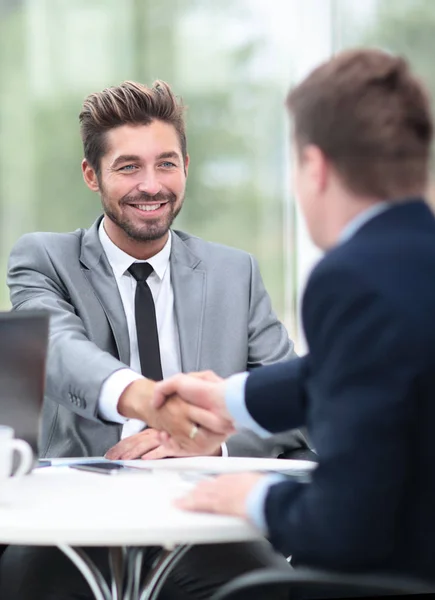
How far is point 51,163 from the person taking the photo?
5.04 m

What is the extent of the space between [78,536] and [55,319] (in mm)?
1081

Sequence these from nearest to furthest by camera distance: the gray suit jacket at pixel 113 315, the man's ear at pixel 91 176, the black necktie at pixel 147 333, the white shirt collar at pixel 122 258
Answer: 1. the gray suit jacket at pixel 113 315
2. the black necktie at pixel 147 333
3. the white shirt collar at pixel 122 258
4. the man's ear at pixel 91 176

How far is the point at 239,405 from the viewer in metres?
1.94

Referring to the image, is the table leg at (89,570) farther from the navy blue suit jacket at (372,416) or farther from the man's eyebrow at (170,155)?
the man's eyebrow at (170,155)

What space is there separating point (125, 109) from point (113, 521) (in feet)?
5.19

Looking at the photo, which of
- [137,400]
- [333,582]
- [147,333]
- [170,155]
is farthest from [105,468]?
[170,155]

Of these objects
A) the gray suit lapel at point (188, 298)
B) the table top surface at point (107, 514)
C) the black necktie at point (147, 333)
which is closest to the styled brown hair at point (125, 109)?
the gray suit lapel at point (188, 298)

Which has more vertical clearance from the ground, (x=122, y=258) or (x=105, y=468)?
(x=122, y=258)

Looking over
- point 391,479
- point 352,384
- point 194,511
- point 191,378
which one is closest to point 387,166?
point 352,384

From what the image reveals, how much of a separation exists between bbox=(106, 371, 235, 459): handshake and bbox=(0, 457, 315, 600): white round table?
2.3 inches

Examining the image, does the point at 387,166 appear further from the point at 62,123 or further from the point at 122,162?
the point at 62,123

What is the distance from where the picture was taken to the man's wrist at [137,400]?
216 cm

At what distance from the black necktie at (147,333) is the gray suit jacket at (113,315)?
0.14 feet

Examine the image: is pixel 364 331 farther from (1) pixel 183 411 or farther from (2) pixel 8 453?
(1) pixel 183 411
